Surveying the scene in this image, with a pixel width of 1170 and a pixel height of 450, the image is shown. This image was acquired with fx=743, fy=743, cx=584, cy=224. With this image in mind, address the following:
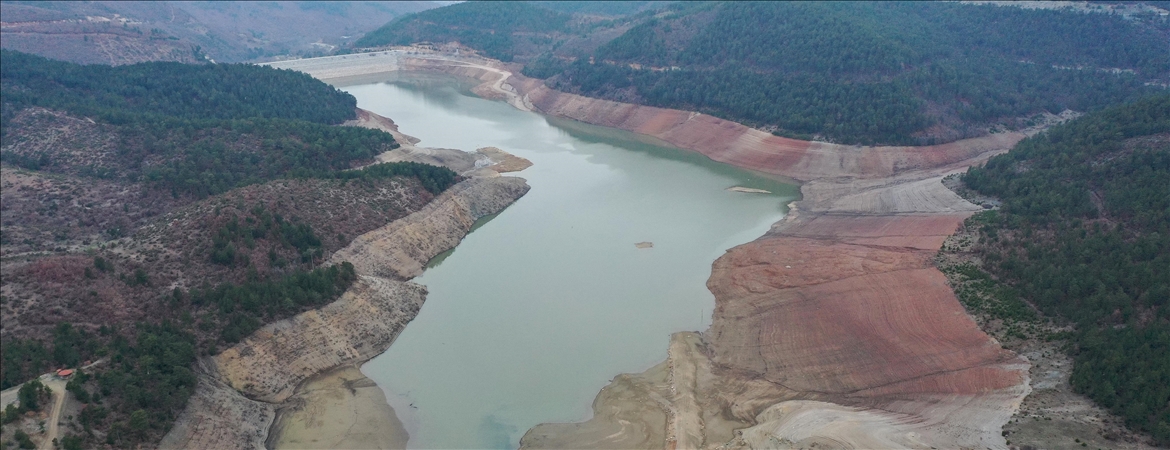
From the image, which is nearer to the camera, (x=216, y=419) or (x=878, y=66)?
(x=216, y=419)

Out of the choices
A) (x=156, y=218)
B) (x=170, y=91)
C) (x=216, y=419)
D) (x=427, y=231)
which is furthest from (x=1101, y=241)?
(x=170, y=91)

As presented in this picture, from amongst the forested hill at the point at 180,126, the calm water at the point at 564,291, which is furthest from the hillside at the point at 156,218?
the calm water at the point at 564,291

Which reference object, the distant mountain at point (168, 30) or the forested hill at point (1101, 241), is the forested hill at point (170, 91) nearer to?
the distant mountain at point (168, 30)

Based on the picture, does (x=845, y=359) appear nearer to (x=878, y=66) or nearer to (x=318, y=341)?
(x=318, y=341)

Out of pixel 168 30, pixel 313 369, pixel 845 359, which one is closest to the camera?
pixel 845 359

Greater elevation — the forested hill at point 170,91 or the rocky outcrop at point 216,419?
the forested hill at point 170,91

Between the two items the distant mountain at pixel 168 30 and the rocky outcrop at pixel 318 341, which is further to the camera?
the distant mountain at pixel 168 30

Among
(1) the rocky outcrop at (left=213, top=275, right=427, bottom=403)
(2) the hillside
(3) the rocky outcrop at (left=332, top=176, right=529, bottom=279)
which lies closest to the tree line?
(3) the rocky outcrop at (left=332, top=176, right=529, bottom=279)
